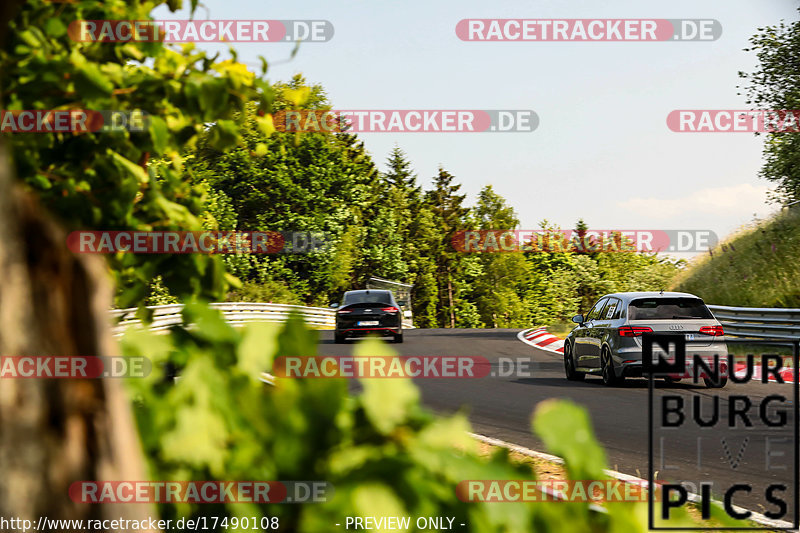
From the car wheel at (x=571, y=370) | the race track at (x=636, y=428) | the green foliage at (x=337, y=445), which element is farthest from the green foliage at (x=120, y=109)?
the car wheel at (x=571, y=370)

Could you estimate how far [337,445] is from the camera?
4.83ft

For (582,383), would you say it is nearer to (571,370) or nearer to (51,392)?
(571,370)

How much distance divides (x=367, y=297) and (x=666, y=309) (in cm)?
1483

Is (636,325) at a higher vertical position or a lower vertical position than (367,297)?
higher

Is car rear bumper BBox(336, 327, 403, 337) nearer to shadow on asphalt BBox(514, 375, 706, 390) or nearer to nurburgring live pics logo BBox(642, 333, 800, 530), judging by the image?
shadow on asphalt BBox(514, 375, 706, 390)

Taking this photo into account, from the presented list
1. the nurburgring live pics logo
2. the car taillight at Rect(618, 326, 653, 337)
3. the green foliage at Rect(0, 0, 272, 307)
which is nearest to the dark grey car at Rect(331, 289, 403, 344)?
the car taillight at Rect(618, 326, 653, 337)

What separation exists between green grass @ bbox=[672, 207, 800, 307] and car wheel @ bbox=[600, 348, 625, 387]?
43.7ft

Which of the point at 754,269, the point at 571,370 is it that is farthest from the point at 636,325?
the point at 754,269

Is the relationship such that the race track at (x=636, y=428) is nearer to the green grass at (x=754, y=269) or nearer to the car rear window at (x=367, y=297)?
the car rear window at (x=367, y=297)

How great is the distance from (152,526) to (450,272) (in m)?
91.5

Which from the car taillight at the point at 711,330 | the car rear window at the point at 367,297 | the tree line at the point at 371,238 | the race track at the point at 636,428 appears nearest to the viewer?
the race track at the point at 636,428

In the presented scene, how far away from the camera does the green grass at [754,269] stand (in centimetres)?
2769

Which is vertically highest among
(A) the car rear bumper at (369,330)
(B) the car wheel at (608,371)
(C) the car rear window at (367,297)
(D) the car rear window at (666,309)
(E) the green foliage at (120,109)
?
(E) the green foliage at (120,109)

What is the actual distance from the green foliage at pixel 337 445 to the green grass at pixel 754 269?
26988 mm
